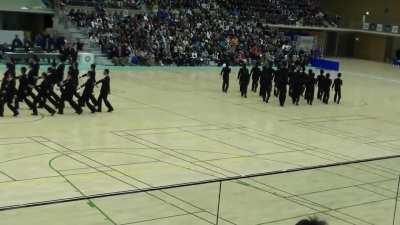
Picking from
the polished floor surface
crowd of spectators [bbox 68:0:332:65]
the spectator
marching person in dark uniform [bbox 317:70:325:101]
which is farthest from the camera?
crowd of spectators [bbox 68:0:332:65]

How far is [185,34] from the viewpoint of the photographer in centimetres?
4097

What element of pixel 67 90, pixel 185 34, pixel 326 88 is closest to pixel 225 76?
pixel 326 88

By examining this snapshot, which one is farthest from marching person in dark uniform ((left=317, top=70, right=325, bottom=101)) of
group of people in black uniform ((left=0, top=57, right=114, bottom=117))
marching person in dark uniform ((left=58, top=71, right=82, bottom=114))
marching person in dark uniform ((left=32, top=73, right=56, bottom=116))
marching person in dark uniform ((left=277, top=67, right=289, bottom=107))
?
marching person in dark uniform ((left=32, top=73, right=56, bottom=116))

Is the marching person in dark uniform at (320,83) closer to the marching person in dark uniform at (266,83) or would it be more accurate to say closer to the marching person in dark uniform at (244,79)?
the marching person in dark uniform at (266,83)

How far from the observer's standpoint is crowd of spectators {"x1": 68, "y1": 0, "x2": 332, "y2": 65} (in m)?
37.3

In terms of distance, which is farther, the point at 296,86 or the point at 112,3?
the point at 112,3

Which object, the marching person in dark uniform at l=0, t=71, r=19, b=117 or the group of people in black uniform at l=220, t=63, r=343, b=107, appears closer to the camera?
the marching person in dark uniform at l=0, t=71, r=19, b=117

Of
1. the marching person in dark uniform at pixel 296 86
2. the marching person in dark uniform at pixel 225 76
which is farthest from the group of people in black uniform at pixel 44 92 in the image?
the marching person in dark uniform at pixel 296 86

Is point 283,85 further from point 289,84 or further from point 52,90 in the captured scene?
point 52,90

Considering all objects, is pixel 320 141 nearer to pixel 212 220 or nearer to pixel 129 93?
pixel 129 93

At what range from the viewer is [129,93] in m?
24.2

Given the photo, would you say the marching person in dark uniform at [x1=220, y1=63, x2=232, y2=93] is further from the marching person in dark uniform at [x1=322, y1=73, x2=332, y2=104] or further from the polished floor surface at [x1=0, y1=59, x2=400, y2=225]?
the marching person in dark uniform at [x1=322, y1=73, x2=332, y2=104]

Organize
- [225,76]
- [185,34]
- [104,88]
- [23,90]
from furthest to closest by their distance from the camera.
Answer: [185,34]
[225,76]
[104,88]
[23,90]

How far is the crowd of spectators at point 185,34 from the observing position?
122ft
